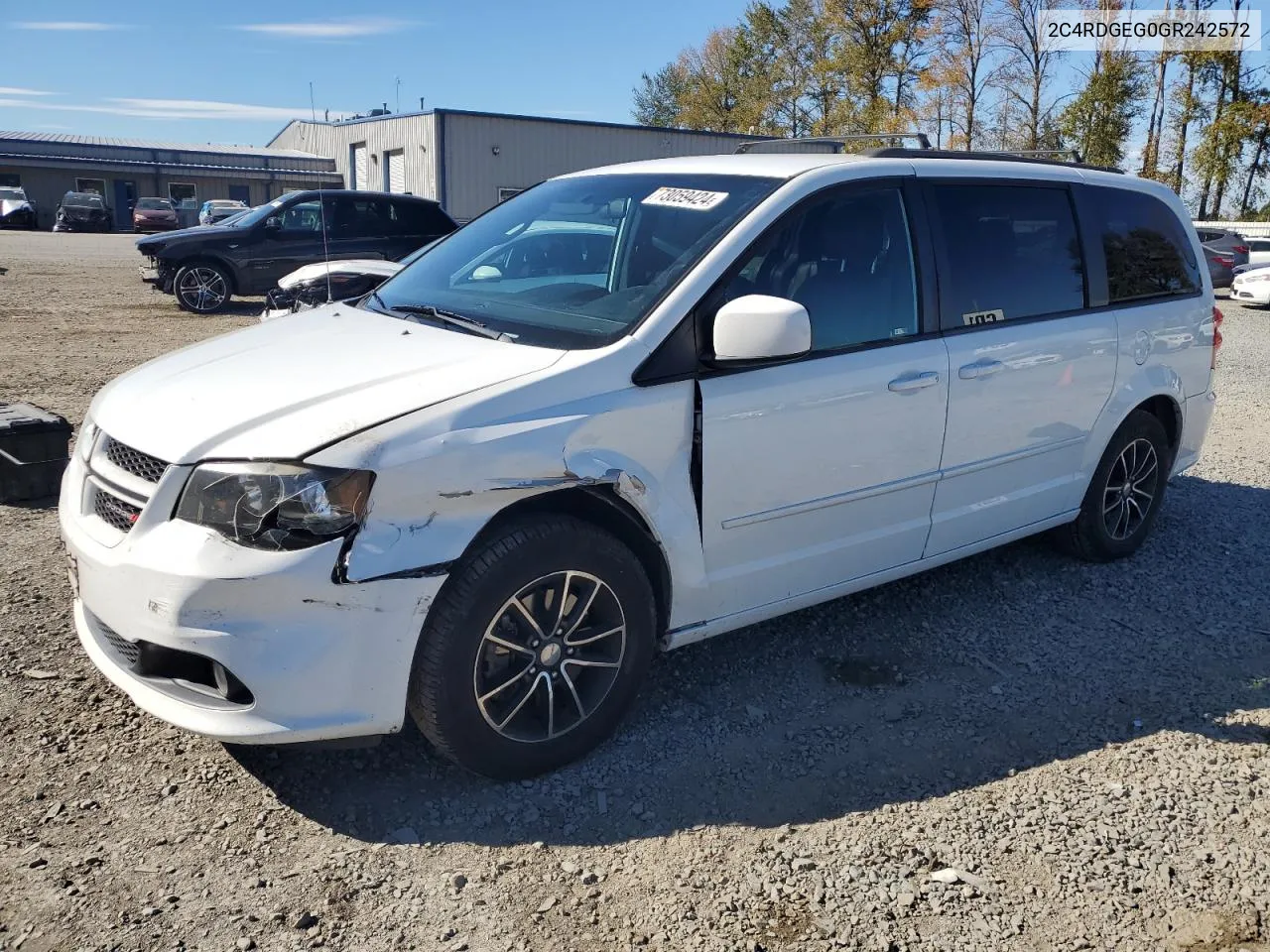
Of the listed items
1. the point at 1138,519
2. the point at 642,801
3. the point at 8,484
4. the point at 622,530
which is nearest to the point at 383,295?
the point at 622,530

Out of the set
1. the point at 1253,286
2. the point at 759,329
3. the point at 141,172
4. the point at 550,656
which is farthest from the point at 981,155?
the point at 141,172

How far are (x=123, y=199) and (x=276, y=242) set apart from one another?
41.8 meters

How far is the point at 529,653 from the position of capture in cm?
311

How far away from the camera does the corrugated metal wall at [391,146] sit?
31469mm

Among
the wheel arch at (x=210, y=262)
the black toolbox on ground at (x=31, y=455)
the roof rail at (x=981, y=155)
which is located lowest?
the black toolbox on ground at (x=31, y=455)

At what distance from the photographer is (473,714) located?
3.01m

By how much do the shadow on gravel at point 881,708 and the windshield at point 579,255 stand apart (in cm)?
139

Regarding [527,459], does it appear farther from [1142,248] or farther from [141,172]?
[141,172]

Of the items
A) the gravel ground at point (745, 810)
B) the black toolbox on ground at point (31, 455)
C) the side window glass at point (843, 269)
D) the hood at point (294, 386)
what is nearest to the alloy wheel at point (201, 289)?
the black toolbox on ground at point (31, 455)

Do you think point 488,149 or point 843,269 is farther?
point 488,149

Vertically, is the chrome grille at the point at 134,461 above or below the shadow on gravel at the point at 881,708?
above

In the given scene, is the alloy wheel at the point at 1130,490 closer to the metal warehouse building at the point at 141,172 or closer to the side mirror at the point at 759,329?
the side mirror at the point at 759,329

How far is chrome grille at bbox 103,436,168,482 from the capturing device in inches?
115

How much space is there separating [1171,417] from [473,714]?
4.09 meters
